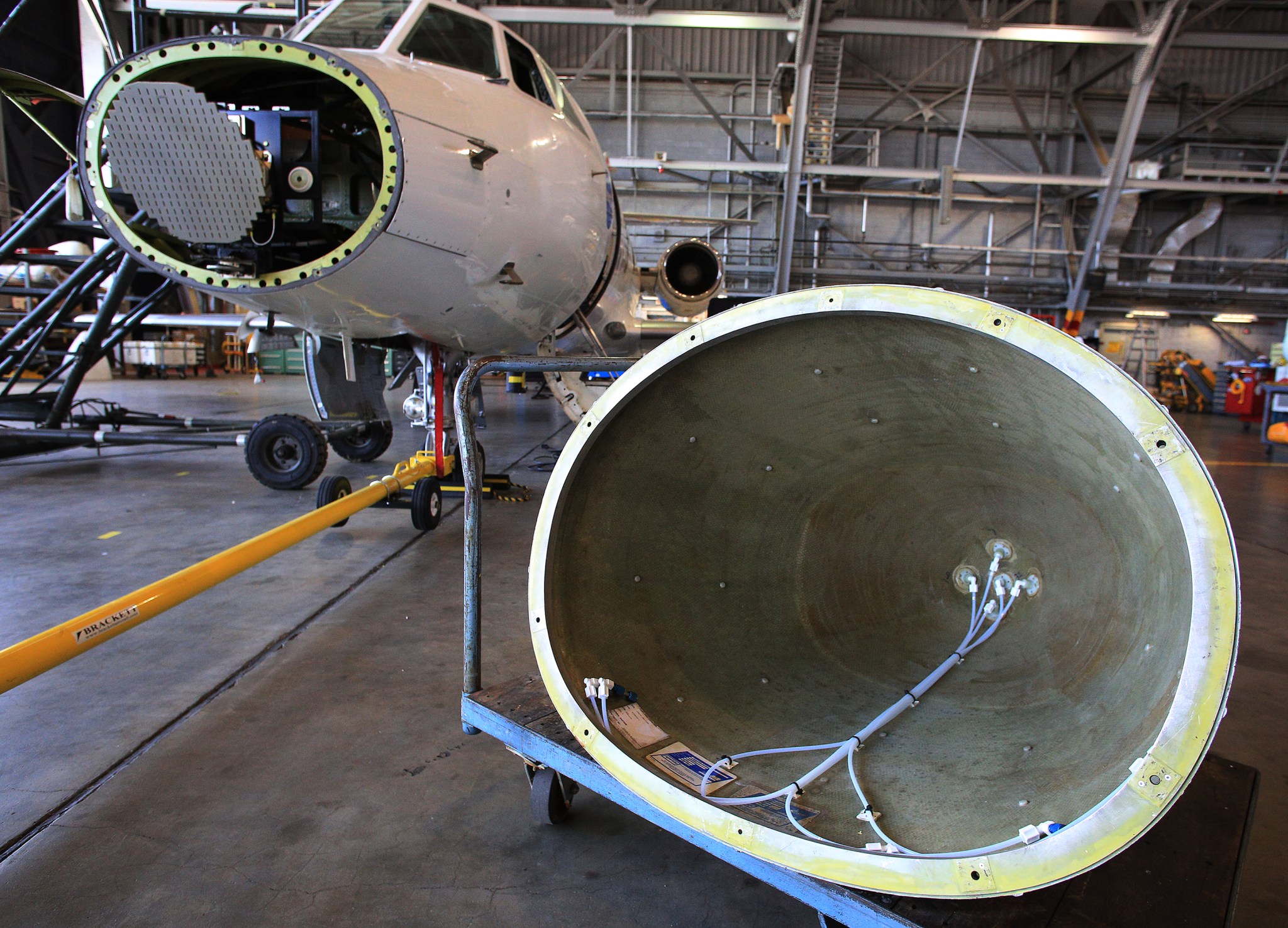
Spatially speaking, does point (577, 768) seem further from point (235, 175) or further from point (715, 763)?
point (235, 175)

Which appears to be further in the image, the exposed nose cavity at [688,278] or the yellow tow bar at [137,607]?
the exposed nose cavity at [688,278]

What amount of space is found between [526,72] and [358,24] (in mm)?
903

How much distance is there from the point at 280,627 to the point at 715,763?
241 centimetres

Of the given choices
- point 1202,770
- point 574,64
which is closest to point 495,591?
point 1202,770

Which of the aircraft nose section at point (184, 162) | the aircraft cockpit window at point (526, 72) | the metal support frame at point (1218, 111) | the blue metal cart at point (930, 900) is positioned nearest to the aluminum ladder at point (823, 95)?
the metal support frame at point (1218, 111)

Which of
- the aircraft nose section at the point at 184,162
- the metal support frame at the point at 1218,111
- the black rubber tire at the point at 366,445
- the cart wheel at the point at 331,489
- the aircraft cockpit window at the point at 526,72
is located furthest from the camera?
the metal support frame at the point at 1218,111

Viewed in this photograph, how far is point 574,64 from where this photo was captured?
18.7 meters

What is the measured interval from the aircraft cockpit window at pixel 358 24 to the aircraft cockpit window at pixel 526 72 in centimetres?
60

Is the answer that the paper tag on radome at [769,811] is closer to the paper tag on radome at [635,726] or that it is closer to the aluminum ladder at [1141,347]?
the paper tag on radome at [635,726]

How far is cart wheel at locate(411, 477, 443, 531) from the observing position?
5.00 metres

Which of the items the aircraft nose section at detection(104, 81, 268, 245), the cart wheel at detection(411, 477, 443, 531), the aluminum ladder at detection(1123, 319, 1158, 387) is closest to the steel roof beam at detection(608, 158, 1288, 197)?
the aluminum ladder at detection(1123, 319, 1158, 387)

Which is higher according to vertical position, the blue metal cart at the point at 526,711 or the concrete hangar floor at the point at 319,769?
the blue metal cart at the point at 526,711

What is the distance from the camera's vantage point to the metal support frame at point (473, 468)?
2014 mm

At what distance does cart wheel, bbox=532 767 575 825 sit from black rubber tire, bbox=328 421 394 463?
6.14 metres
